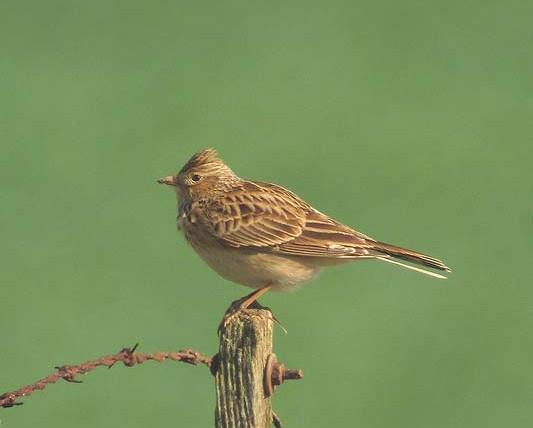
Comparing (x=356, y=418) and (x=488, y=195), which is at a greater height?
(x=488, y=195)

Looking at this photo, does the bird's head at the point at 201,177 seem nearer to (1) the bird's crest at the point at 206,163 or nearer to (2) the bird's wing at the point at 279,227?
(1) the bird's crest at the point at 206,163

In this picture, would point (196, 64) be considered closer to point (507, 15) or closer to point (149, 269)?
point (507, 15)

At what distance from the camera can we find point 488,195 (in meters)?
15.7

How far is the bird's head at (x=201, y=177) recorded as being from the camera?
8.50 metres

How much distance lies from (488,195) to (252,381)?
10362mm

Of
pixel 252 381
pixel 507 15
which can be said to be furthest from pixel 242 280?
pixel 507 15

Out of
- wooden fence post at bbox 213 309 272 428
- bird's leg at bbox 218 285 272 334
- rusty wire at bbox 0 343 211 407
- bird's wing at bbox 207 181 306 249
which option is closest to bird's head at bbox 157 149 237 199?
bird's wing at bbox 207 181 306 249

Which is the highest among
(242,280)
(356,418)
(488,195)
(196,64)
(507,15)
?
(507,15)

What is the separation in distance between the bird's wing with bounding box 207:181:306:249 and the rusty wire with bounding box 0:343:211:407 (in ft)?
6.28

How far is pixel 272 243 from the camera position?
7832 mm

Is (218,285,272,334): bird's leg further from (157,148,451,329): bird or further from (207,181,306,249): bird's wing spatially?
(207,181,306,249): bird's wing

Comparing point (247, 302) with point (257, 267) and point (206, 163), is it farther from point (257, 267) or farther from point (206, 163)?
point (206, 163)

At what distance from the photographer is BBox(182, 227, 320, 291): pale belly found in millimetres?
7754

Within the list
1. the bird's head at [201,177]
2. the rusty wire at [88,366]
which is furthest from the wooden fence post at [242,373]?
the bird's head at [201,177]
